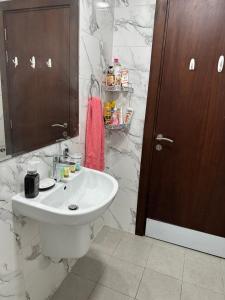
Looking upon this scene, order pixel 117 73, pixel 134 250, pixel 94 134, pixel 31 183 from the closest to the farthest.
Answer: pixel 31 183 → pixel 94 134 → pixel 117 73 → pixel 134 250

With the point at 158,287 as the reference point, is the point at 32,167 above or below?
above

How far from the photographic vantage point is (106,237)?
2.18 metres

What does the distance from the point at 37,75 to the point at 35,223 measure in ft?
2.68

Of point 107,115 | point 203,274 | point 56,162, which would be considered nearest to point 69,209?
point 56,162

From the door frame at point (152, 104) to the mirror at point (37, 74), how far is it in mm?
622

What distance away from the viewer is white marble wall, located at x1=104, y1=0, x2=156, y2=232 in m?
1.76

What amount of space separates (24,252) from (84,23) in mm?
1434

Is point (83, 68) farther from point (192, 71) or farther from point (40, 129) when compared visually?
point (192, 71)

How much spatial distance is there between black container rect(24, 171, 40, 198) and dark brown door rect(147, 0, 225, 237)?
1123mm

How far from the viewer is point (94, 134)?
1.73 m

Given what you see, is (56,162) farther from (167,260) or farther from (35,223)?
(167,260)

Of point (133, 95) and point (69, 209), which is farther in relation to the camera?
point (133, 95)

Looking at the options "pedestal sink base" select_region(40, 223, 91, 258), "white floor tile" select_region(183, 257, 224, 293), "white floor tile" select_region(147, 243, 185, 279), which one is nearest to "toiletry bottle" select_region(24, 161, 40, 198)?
"pedestal sink base" select_region(40, 223, 91, 258)

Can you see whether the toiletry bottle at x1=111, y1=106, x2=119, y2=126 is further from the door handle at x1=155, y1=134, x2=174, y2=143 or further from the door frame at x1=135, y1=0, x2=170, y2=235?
the door handle at x1=155, y1=134, x2=174, y2=143
